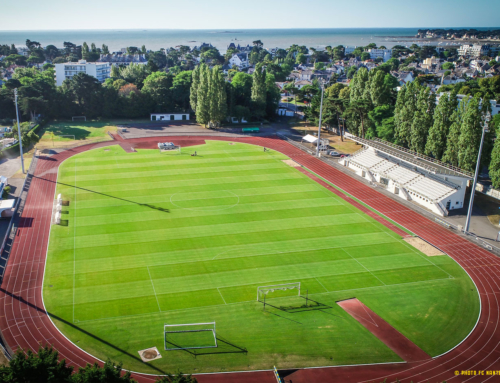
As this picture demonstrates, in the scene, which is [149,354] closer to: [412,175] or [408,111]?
[412,175]

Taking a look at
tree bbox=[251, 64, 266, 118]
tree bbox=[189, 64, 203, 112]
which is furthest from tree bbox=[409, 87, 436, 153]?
tree bbox=[189, 64, 203, 112]

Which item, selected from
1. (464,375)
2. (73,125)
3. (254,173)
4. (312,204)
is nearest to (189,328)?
(464,375)

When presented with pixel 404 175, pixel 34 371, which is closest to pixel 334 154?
pixel 404 175

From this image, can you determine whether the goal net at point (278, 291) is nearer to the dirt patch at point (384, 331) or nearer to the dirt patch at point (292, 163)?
the dirt patch at point (384, 331)

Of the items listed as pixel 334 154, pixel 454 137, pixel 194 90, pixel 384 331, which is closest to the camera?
pixel 384 331

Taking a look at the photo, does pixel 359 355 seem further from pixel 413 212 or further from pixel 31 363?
pixel 413 212

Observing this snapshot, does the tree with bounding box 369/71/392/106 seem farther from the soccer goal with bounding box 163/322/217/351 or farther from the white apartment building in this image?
the white apartment building
